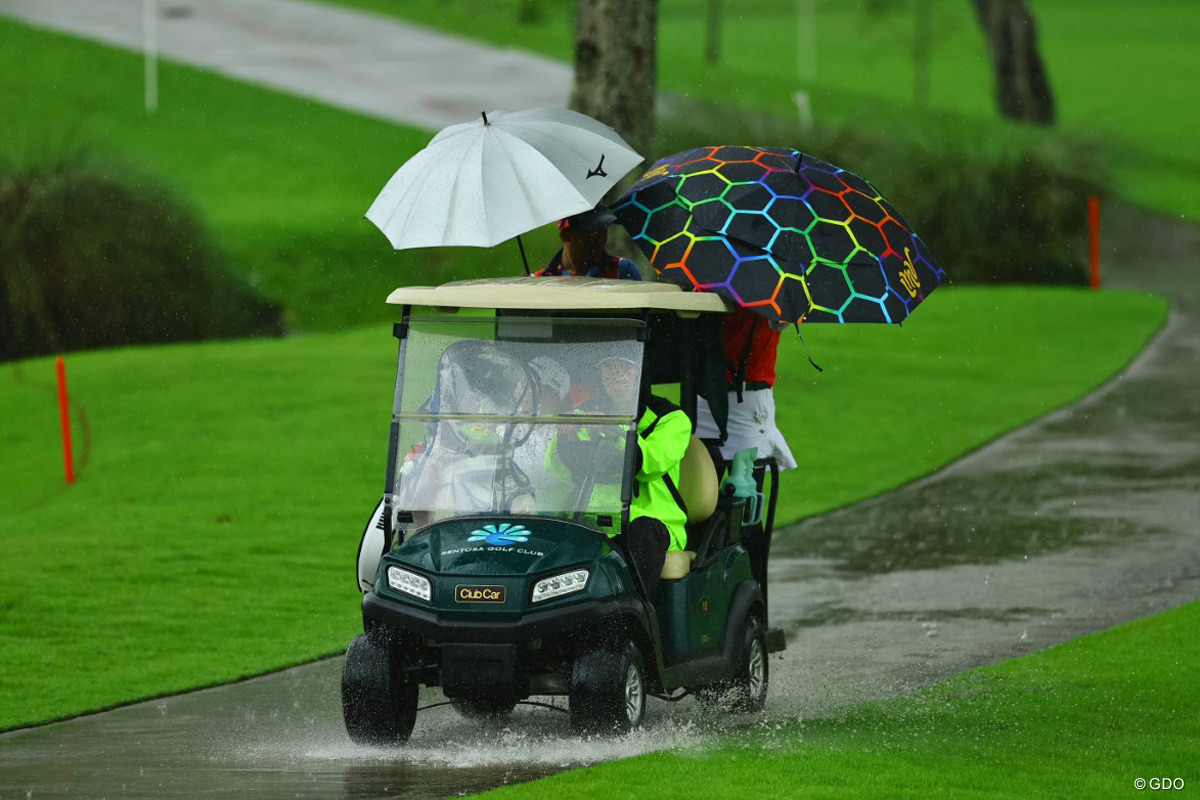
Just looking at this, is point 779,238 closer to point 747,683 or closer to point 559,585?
point 559,585

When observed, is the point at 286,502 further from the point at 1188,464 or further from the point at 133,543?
the point at 1188,464

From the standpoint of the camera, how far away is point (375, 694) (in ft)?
25.3

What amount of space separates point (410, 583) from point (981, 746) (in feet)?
7.31

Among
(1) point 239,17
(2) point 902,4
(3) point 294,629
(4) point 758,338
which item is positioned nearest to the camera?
(4) point 758,338

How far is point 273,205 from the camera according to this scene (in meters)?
29.2

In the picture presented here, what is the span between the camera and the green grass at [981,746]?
6.99 m

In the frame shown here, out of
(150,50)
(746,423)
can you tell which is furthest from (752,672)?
(150,50)

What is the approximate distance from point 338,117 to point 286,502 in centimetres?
1892

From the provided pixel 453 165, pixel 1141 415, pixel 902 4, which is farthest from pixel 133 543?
pixel 902 4

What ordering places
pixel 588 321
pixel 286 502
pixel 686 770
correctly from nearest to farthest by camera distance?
1. pixel 686 770
2. pixel 588 321
3. pixel 286 502

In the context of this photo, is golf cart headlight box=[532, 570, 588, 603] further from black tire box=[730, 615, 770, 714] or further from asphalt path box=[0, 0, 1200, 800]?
black tire box=[730, 615, 770, 714]

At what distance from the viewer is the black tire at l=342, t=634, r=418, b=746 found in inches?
303

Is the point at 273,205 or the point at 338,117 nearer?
the point at 273,205

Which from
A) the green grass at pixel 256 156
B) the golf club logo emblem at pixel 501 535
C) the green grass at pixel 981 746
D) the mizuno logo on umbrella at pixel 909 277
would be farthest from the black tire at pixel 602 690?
the green grass at pixel 256 156
